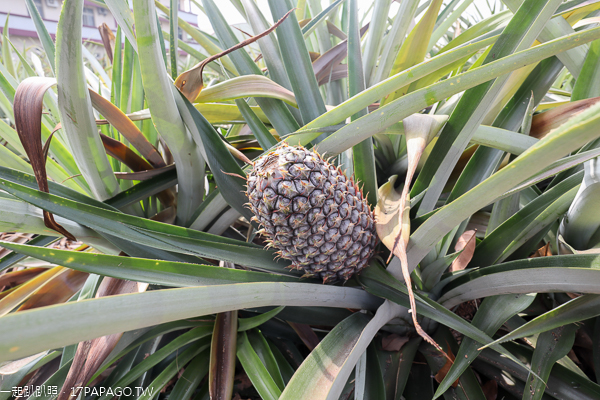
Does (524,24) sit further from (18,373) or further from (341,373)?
(18,373)

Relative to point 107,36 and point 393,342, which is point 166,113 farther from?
point 107,36

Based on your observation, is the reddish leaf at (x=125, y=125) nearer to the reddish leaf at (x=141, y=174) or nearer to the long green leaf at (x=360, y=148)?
the reddish leaf at (x=141, y=174)

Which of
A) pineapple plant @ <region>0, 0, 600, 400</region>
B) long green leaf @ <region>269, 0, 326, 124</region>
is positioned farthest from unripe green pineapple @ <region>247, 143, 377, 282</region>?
long green leaf @ <region>269, 0, 326, 124</region>

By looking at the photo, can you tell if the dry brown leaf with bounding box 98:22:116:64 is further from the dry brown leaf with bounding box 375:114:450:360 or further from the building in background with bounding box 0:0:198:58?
the building in background with bounding box 0:0:198:58

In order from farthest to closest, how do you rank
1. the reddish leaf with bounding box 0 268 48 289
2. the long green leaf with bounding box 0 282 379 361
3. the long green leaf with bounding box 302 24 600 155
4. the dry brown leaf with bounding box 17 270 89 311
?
the reddish leaf with bounding box 0 268 48 289 → the dry brown leaf with bounding box 17 270 89 311 → the long green leaf with bounding box 302 24 600 155 → the long green leaf with bounding box 0 282 379 361

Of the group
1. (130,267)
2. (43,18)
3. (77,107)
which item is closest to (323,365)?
(130,267)

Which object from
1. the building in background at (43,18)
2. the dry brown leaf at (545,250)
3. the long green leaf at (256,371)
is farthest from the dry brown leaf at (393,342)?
the building in background at (43,18)

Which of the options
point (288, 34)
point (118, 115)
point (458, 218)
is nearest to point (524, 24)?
point (458, 218)
